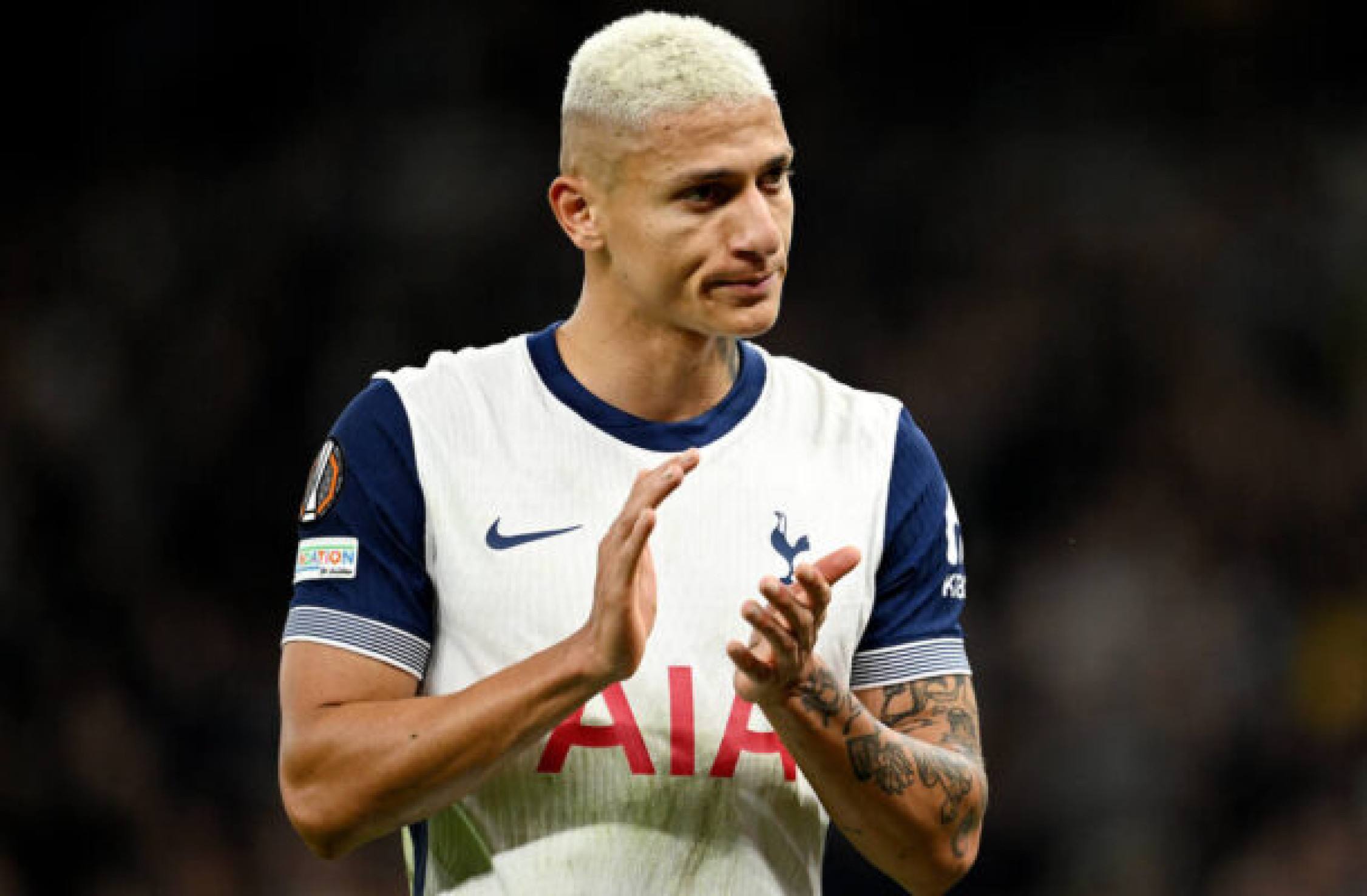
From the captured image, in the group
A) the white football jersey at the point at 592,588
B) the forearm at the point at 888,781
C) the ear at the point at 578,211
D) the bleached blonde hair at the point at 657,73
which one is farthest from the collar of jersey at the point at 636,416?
the forearm at the point at 888,781

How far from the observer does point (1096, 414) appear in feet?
24.6

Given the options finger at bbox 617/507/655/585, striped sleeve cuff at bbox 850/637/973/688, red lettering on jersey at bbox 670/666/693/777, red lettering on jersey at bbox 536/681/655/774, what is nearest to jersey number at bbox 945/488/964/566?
striped sleeve cuff at bbox 850/637/973/688

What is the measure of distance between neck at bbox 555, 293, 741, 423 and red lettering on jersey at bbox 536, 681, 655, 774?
544 millimetres

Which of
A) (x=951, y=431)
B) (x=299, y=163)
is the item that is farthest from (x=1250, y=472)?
(x=299, y=163)

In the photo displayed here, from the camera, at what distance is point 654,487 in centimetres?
289

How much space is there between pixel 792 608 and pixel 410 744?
25.6 inches

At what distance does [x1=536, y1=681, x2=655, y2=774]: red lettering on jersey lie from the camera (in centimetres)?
325

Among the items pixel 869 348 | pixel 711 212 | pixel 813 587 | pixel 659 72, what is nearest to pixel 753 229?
pixel 711 212

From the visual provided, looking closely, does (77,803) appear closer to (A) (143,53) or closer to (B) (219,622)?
(B) (219,622)

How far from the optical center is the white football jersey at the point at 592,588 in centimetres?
326

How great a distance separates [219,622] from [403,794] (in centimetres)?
419

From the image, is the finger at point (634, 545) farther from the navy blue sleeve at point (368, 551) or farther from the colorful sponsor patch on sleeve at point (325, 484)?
the colorful sponsor patch on sleeve at point (325, 484)

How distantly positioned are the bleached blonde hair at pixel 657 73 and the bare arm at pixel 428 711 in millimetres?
716

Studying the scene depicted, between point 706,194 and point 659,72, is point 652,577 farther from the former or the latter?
point 659,72
